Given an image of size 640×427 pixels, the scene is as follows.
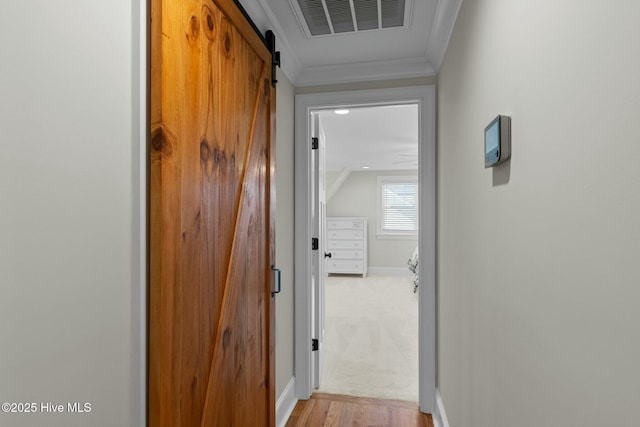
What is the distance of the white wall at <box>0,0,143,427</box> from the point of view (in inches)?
24.4

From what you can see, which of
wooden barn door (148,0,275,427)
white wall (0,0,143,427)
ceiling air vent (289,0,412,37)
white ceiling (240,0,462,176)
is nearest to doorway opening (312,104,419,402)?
white ceiling (240,0,462,176)

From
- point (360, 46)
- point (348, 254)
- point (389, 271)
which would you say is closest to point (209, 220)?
point (360, 46)

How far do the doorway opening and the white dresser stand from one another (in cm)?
2

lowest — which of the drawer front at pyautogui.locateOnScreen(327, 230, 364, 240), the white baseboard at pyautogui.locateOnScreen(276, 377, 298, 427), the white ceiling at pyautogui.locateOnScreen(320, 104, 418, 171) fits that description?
the white baseboard at pyautogui.locateOnScreen(276, 377, 298, 427)

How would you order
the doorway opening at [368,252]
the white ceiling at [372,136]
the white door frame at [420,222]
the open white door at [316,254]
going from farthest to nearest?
the white ceiling at [372,136] → the doorway opening at [368,252] → the open white door at [316,254] → the white door frame at [420,222]

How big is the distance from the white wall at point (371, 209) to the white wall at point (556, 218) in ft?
22.5

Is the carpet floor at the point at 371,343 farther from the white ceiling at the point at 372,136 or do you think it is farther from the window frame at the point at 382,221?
the white ceiling at the point at 372,136

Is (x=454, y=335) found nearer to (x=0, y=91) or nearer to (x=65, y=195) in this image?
(x=65, y=195)

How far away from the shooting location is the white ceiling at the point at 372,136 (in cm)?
357

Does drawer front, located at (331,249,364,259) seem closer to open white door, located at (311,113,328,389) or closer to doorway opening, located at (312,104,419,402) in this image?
doorway opening, located at (312,104,419,402)

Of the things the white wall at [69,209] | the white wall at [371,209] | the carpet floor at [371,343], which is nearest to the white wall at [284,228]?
the carpet floor at [371,343]

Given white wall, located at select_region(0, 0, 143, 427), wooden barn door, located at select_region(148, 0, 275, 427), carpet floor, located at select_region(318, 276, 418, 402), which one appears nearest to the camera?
white wall, located at select_region(0, 0, 143, 427)

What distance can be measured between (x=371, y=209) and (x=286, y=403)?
6317 mm

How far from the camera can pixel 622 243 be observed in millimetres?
500
